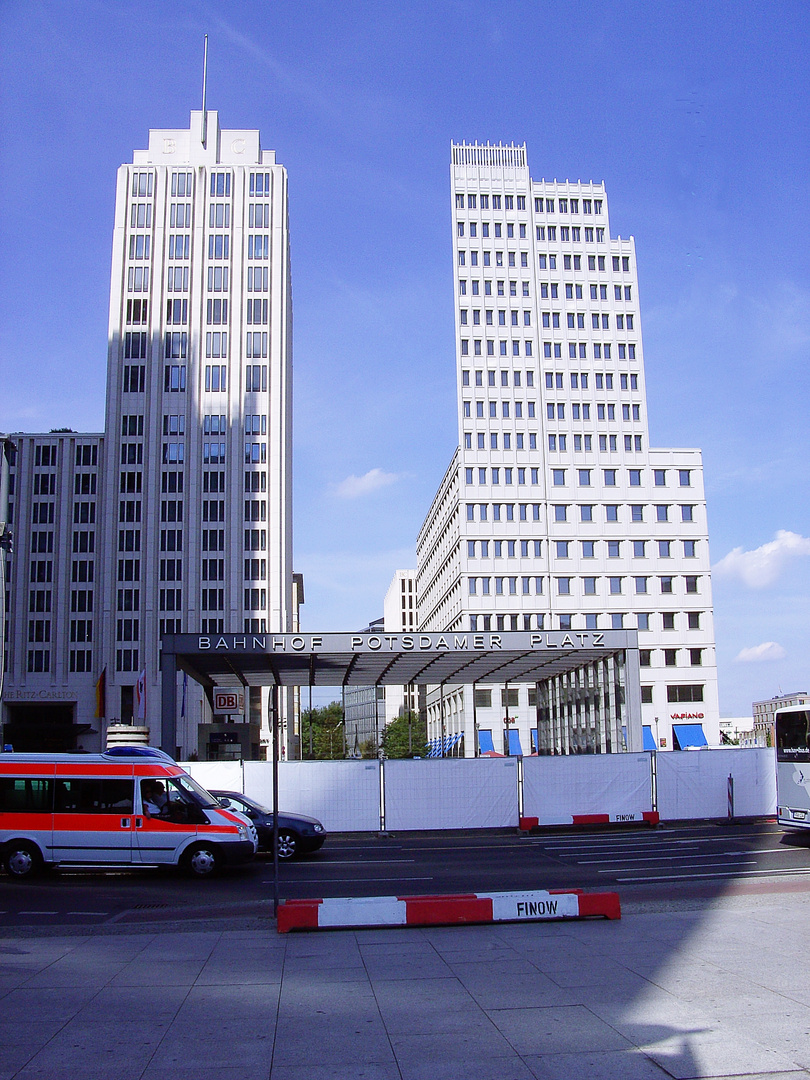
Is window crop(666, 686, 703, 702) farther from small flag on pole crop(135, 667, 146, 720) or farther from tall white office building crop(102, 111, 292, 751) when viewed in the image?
small flag on pole crop(135, 667, 146, 720)

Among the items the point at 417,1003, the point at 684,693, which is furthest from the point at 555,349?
the point at 417,1003

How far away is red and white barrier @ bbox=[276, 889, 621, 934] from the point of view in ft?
38.3

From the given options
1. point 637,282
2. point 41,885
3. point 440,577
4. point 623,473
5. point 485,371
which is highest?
point 637,282

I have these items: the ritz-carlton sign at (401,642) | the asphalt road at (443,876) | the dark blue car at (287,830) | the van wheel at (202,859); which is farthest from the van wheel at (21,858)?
the ritz-carlton sign at (401,642)

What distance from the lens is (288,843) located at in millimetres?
20562

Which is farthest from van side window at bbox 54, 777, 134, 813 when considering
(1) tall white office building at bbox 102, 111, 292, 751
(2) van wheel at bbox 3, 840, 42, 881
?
(1) tall white office building at bbox 102, 111, 292, 751

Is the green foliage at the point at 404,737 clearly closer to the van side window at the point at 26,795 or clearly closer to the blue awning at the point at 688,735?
the blue awning at the point at 688,735

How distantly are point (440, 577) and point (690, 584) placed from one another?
26061 millimetres

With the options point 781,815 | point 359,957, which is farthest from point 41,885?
point 781,815

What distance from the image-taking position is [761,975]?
9.23 metres

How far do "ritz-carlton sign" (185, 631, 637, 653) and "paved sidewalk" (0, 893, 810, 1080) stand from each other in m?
18.9

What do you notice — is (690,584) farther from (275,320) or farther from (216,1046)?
(216,1046)

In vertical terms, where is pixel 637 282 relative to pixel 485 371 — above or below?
above

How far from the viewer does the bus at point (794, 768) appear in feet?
69.5
